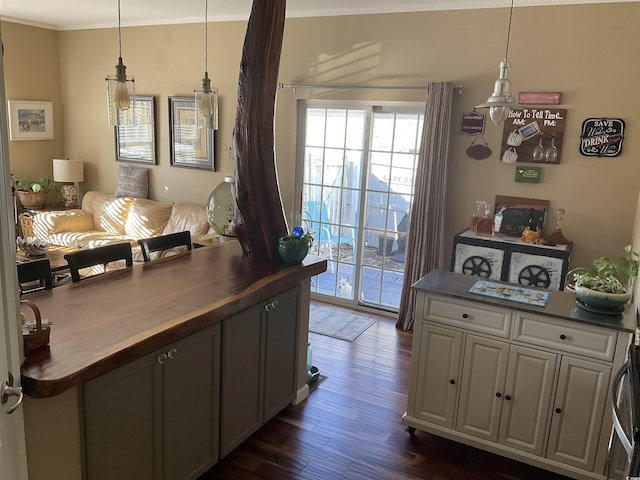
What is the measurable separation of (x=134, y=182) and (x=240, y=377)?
13.9 ft

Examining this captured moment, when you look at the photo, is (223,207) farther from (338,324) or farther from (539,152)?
(539,152)

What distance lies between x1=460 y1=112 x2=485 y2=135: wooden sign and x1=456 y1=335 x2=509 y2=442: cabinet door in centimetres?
223

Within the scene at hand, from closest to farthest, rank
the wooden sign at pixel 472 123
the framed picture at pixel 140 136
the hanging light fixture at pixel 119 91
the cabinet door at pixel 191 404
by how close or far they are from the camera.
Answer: the cabinet door at pixel 191 404 → the hanging light fixture at pixel 119 91 → the wooden sign at pixel 472 123 → the framed picture at pixel 140 136

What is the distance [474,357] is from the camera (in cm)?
291

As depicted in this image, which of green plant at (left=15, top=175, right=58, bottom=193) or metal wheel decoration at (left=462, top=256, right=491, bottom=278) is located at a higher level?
green plant at (left=15, top=175, right=58, bottom=193)

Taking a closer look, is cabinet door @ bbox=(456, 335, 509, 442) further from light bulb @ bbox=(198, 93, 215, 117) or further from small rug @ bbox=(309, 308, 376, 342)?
light bulb @ bbox=(198, 93, 215, 117)

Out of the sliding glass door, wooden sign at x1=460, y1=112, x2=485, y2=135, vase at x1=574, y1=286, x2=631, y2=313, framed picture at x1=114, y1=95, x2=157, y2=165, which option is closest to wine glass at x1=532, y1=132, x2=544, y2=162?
wooden sign at x1=460, y1=112, x2=485, y2=135

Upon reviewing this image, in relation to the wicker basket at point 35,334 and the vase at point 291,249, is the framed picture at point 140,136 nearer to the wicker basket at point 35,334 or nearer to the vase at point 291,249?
the vase at point 291,249

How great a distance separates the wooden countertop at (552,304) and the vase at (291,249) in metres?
0.72

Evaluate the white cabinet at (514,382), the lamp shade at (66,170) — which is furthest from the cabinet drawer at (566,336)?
the lamp shade at (66,170)

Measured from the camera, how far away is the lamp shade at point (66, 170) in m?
6.64

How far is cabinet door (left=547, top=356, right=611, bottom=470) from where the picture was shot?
8.67 feet

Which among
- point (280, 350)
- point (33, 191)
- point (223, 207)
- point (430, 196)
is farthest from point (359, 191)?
Answer: point (33, 191)

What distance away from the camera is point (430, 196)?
465 centimetres
